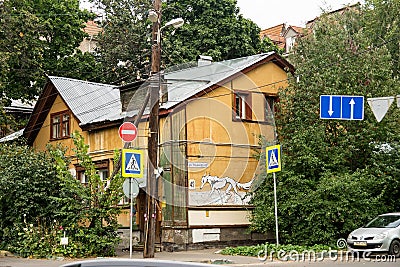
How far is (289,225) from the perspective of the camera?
81.0ft

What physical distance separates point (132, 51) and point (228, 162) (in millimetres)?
17653

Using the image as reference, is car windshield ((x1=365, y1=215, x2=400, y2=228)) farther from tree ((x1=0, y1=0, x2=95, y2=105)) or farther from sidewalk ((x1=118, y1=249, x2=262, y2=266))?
tree ((x1=0, y1=0, x2=95, y2=105))

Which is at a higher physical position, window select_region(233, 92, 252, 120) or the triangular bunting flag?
window select_region(233, 92, 252, 120)

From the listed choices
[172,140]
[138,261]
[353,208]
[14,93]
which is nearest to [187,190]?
[172,140]

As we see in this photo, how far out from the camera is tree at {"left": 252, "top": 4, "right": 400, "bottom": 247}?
23.6 m

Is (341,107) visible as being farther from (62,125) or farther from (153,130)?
(62,125)

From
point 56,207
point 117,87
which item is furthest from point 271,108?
point 56,207

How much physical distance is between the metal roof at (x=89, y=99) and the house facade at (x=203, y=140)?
0.14 m

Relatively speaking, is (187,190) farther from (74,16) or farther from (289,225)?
(74,16)

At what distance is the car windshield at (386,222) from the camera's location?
20.4m

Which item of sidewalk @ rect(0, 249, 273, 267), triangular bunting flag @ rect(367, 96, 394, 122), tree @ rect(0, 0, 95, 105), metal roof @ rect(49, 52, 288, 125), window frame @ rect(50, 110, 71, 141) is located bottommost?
sidewalk @ rect(0, 249, 273, 267)

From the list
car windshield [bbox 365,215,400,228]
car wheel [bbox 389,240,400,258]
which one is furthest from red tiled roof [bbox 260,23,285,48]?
car wheel [bbox 389,240,400,258]

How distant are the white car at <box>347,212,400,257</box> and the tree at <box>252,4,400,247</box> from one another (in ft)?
9.74

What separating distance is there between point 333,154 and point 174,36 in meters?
18.4
